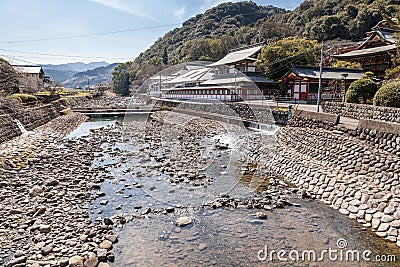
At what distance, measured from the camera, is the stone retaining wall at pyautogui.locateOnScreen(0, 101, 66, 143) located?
15.9 meters

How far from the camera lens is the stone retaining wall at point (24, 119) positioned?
628 inches

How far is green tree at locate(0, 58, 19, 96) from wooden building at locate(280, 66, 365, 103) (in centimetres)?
2803

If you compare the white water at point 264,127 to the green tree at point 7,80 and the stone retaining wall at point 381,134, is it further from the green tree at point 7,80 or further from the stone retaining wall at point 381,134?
the green tree at point 7,80

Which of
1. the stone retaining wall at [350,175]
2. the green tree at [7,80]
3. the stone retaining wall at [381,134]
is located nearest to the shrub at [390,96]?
the stone retaining wall at [350,175]

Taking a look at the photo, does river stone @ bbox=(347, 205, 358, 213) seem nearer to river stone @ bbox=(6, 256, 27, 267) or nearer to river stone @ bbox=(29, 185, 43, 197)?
river stone @ bbox=(6, 256, 27, 267)

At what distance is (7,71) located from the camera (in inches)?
1029

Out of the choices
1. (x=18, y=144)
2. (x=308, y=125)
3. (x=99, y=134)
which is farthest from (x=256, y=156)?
(x=99, y=134)

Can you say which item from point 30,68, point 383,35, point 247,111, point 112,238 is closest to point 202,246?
point 112,238

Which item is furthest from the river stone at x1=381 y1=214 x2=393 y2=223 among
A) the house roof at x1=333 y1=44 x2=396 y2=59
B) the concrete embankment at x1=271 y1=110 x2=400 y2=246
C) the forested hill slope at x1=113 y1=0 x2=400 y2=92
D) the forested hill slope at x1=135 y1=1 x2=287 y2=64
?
the forested hill slope at x1=135 y1=1 x2=287 y2=64

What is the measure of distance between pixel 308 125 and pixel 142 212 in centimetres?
1045

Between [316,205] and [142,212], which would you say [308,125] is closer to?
[316,205]

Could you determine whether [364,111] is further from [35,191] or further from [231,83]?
[231,83]

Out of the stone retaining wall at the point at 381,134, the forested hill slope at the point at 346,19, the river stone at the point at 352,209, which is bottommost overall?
the river stone at the point at 352,209

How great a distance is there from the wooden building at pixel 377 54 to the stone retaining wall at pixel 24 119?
31073 mm
